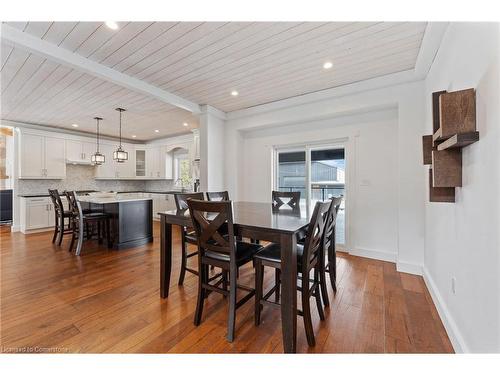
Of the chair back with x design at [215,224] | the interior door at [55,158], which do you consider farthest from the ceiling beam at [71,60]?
→ the interior door at [55,158]

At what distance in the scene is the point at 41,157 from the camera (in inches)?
209

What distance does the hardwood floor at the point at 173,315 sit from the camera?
5.10ft

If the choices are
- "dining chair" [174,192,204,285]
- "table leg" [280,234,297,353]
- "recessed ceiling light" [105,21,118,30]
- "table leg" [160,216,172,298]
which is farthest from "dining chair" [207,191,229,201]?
"recessed ceiling light" [105,21,118,30]

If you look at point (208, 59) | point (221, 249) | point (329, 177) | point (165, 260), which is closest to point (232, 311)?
point (221, 249)

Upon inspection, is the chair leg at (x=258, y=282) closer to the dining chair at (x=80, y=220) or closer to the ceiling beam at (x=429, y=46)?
the ceiling beam at (x=429, y=46)

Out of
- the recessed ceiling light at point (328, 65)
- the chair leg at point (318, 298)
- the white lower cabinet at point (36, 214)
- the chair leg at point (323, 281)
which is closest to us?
the chair leg at point (318, 298)

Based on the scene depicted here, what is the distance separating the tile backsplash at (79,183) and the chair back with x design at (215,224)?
5.67 metres

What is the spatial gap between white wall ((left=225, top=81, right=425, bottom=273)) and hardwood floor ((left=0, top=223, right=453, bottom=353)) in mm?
559

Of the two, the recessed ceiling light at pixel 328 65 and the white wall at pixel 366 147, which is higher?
the recessed ceiling light at pixel 328 65

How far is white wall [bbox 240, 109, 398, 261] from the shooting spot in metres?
3.24

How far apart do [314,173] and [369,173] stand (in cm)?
92

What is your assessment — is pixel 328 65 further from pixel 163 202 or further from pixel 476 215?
pixel 163 202

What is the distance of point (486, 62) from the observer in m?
1.19
